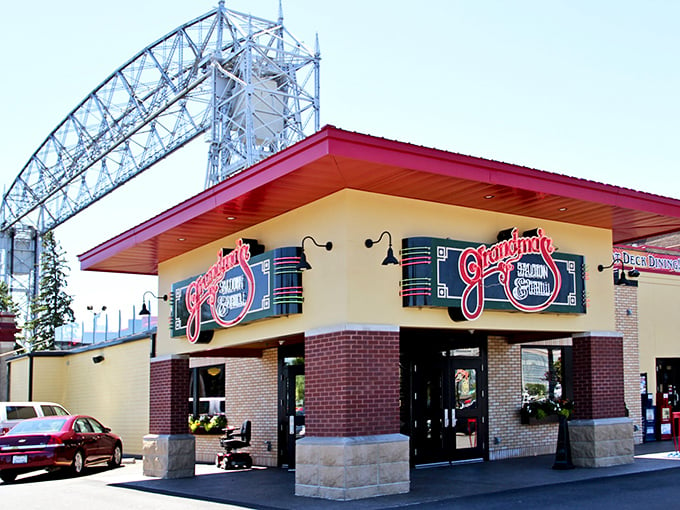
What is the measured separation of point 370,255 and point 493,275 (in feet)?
8.31

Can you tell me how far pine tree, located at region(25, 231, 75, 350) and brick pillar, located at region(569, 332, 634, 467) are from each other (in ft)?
131

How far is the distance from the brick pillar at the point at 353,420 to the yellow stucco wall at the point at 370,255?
17.1 inches

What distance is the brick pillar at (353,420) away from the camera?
1355 cm

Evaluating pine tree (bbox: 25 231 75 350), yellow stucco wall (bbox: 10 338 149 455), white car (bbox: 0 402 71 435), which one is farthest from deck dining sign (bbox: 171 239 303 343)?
pine tree (bbox: 25 231 75 350)

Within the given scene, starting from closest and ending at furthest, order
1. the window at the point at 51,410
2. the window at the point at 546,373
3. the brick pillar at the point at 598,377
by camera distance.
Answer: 1. the brick pillar at the point at 598,377
2. the window at the point at 546,373
3. the window at the point at 51,410

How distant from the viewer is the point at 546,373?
69.2 feet

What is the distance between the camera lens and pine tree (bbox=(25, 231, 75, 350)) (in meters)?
51.8

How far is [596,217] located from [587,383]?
3.33 metres

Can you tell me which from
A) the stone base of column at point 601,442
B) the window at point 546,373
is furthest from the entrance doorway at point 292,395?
the stone base of column at point 601,442

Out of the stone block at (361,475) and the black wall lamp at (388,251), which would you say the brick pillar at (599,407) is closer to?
the black wall lamp at (388,251)

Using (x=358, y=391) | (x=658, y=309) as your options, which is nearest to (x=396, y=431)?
(x=358, y=391)

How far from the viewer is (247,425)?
823 inches

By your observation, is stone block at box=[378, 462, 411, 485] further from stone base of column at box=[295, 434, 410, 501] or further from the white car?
the white car

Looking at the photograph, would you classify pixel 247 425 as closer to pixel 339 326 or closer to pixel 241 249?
pixel 241 249
